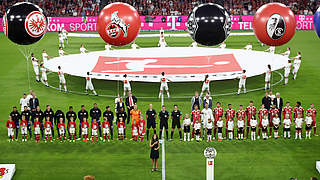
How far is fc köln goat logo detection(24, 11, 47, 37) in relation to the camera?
12867mm

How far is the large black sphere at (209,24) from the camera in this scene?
39.1 feet

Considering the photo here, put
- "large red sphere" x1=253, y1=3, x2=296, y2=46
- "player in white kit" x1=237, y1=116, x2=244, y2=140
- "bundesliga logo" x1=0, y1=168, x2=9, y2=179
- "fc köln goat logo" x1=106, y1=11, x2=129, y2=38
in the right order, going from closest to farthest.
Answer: "fc köln goat logo" x1=106, y1=11, x2=129, y2=38 → "large red sphere" x1=253, y1=3, x2=296, y2=46 → "bundesliga logo" x1=0, y1=168, x2=9, y2=179 → "player in white kit" x1=237, y1=116, x2=244, y2=140

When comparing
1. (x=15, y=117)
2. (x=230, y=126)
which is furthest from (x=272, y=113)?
(x=15, y=117)

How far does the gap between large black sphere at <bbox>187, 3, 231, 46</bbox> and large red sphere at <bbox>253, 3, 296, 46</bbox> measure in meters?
1.01

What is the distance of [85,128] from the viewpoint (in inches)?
622

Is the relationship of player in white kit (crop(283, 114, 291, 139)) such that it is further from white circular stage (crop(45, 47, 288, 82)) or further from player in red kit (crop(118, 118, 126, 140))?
white circular stage (crop(45, 47, 288, 82))

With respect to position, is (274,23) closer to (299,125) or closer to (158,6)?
(299,125)

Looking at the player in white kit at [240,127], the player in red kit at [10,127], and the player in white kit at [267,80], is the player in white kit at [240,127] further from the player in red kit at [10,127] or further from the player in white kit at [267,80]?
the player in red kit at [10,127]

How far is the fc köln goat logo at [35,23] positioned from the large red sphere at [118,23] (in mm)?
1947

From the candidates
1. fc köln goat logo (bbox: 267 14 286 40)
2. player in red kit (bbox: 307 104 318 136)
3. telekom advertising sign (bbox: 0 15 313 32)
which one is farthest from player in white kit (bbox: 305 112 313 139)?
telekom advertising sign (bbox: 0 15 313 32)

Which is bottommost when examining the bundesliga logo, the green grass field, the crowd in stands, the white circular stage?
the green grass field

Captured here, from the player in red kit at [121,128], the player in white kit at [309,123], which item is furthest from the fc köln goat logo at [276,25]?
the player in red kit at [121,128]

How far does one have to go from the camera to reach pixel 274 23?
40.3ft

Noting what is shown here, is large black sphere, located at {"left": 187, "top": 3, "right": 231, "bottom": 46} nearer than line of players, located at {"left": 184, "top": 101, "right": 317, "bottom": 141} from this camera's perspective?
Yes
